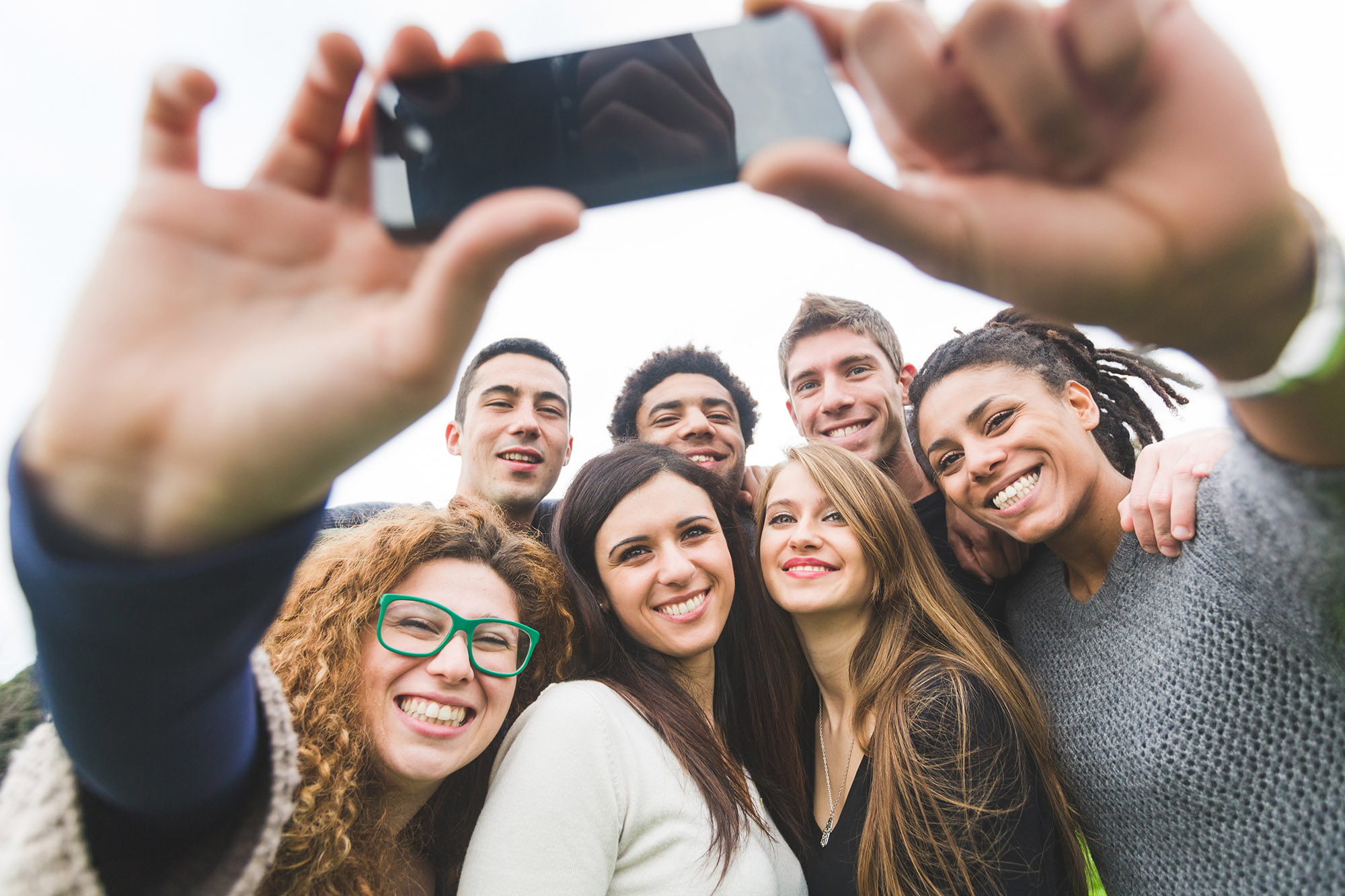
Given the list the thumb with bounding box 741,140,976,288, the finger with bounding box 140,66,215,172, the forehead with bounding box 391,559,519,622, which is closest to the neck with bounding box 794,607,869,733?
the forehead with bounding box 391,559,519,622

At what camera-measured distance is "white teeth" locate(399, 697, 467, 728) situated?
2.28 meters

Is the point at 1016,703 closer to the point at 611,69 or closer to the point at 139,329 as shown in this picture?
the point at 611,69

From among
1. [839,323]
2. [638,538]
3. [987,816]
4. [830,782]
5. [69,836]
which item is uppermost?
[839,323]

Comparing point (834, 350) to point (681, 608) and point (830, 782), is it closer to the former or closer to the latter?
point (681, 608)

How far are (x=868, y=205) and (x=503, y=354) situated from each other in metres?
4.27

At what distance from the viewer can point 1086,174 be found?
84cm

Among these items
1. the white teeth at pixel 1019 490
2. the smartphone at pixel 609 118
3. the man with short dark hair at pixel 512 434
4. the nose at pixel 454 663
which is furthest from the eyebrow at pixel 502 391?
the smartphone at pixel 609 118

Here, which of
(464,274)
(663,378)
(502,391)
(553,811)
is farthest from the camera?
(663,378)

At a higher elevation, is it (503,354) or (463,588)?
(503,354)

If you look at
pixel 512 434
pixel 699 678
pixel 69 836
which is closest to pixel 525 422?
pixel 512 434

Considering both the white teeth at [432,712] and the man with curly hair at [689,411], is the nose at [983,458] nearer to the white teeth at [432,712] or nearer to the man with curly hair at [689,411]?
the man with curly hair at [689,411]

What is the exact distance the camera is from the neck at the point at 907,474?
4426mm

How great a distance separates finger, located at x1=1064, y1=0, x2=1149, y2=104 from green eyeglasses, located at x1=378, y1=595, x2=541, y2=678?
2.36 metres

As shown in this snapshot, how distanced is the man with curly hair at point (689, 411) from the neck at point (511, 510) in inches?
35.2
